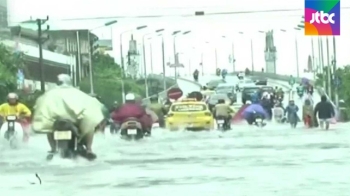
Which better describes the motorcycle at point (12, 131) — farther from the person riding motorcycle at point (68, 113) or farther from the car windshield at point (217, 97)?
the car windshield at point (217, 97)

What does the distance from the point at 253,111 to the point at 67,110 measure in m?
14.1

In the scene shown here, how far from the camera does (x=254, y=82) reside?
29.1 m

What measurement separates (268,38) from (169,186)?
13872 mm

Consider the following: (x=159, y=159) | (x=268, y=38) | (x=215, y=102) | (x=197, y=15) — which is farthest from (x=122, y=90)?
(x=159, y=159)

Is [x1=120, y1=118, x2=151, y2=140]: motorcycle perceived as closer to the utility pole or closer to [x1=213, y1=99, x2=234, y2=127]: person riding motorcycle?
the utility pole

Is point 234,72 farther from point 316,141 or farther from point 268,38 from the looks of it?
point 316,141

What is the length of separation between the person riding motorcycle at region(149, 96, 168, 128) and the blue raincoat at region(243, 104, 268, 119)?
1.95m

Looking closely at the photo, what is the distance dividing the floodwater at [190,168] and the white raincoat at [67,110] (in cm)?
44

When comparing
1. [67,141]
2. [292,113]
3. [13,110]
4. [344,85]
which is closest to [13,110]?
[13,110]

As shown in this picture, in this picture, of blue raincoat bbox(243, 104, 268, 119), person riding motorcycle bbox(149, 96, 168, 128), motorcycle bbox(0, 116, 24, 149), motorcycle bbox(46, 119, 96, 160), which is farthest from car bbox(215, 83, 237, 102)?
motorcycle bbox(46, 119, 96, 160)

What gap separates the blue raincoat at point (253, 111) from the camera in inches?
1106

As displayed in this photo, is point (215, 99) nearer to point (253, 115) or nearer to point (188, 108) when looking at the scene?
point (253, 115)

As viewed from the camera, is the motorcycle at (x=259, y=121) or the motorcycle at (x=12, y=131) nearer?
the motorcycle at (x=12, y=131)

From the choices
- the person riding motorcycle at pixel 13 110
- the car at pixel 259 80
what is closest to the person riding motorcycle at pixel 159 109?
the car at pixel 259 80
